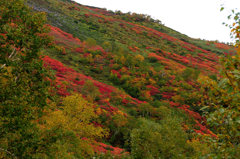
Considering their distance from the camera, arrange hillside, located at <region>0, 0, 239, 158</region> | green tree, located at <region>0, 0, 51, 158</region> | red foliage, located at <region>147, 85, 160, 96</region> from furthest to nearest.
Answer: red foliage, located at <region>147, 85, 160, 96</region>
hillside, located at <region>0, 0, 239, 158</region>
green tree, located at <region>0, 0, 51, 158</region>

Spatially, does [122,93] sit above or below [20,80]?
below

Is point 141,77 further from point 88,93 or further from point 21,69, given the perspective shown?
point 21,69

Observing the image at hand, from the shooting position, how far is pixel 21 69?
10.2 metres

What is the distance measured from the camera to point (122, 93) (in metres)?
55.2

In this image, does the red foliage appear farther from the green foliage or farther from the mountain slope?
the green foliage

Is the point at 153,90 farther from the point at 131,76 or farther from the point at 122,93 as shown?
the point at 122,93

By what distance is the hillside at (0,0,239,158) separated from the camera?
22297mm

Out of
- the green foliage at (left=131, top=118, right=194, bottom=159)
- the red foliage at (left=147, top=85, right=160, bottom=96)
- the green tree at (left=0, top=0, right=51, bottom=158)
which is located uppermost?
the green tree at (left=0, top=0, right=51, bottom=158)

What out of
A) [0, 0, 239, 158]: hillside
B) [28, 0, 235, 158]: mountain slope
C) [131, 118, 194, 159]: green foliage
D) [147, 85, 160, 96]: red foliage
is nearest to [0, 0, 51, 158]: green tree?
[0, 0, 239, 158]: hillside

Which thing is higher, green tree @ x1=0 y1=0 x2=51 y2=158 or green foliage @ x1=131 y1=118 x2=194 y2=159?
green tree @ x1=0 y1=0 x2=51 y2=158

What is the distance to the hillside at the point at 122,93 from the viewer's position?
73.2ft

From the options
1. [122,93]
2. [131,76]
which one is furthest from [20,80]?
[131,76]

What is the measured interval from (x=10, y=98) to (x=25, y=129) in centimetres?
183

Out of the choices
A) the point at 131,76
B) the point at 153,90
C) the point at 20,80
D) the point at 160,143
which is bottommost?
the point at 153,90
